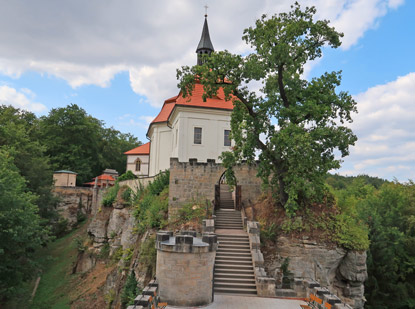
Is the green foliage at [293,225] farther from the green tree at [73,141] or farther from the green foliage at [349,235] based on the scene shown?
the green tree at [73,141]

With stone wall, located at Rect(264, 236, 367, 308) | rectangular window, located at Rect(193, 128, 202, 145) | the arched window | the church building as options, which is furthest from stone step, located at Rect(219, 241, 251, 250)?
the arched window

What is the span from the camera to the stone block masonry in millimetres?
10352

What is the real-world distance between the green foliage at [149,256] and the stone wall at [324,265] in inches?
208

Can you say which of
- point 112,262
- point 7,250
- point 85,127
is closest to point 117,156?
point 85,127

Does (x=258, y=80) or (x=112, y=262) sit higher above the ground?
(x=258, y=80)

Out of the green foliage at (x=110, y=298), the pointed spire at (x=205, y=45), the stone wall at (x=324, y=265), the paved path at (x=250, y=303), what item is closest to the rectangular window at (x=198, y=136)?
the pointed spire at (x=205, y=45)

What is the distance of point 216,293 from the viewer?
12273 millimetres

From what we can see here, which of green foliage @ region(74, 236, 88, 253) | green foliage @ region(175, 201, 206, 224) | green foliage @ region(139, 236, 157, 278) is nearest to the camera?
green foliage @ region(139, 236, 157, 278)

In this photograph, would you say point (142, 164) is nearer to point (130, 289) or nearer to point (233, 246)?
point (130, 289)

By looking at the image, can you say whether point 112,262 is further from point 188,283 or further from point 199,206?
point 188,283

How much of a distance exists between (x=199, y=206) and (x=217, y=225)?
1.91 meters

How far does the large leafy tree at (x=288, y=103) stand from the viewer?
15.1m

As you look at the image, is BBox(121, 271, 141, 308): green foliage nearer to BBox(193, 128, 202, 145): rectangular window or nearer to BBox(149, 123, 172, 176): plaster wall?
BBox(193, 128, 202, 145): rectangular window

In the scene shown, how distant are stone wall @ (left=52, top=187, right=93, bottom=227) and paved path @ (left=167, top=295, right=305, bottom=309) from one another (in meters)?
34.3
